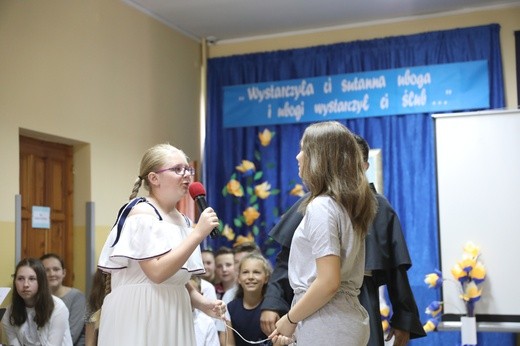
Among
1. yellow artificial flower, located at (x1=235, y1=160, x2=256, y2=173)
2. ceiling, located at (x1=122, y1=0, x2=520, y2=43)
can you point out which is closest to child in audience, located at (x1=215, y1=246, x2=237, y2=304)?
yellow artificial flower, located at (x1=235, y1=160, x2=256, y2=173)

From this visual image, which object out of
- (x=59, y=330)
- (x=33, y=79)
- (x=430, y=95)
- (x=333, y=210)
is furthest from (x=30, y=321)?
(x=430, y=95)

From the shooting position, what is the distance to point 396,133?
19.3ft

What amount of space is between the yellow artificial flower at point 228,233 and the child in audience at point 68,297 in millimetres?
1783

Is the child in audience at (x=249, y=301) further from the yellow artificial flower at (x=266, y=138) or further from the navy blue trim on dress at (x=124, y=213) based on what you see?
the yellow artificial flower at (x=266, y=138)

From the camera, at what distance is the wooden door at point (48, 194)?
4699mm

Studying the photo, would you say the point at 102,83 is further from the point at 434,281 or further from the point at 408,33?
the point at 434,281

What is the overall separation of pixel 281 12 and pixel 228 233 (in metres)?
1.83

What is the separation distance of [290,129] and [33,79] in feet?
7.61

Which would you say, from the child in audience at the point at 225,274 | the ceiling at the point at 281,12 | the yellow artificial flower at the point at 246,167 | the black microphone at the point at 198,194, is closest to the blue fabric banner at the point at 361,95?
the yellow artificial flower at the point at 246,167

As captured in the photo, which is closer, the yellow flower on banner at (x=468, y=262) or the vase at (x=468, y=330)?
the vase at (x=468, y=330)

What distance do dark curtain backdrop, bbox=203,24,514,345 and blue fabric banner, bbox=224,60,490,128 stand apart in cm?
7

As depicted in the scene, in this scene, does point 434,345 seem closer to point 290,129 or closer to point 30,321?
point 290,129

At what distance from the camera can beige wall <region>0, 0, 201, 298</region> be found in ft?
14.5

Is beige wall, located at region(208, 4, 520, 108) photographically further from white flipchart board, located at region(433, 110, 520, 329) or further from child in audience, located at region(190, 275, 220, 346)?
child in audience, located at region(190, 275, 220, 346)
